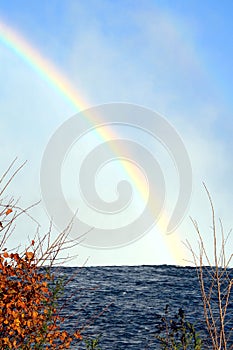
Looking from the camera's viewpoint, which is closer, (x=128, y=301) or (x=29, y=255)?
(x=29, y=255)

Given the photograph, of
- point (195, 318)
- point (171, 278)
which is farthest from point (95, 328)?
point (171, 278)

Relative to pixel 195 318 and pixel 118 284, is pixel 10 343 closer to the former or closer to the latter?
pixel 195 318

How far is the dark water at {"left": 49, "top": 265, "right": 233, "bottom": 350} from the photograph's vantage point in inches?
360

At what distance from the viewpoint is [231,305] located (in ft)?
36.1

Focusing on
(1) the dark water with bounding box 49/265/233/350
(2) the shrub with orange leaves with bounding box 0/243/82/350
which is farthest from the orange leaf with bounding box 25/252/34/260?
(1) the dark water with bounding box 49/265/233/350

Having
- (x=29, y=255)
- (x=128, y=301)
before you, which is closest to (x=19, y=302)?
(x=29, y=255)

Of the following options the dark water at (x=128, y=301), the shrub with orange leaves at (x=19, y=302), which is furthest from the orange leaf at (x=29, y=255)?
the dark water at (x=128, y=301)

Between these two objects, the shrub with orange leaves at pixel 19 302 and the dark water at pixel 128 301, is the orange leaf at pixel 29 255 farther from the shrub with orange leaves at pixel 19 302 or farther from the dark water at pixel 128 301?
the dark water at pixel 128 301

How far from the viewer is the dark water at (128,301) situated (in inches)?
360

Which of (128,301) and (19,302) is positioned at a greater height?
(128,301)

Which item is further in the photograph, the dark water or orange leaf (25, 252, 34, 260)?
the dark water

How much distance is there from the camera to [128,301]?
1098 centimetres

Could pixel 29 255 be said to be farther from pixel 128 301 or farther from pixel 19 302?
pixel 128 301

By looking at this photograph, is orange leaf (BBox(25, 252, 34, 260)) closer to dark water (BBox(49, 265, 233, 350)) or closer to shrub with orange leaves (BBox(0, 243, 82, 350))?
shrub with orange leaves (BBox(0, 243, 82, 350))
